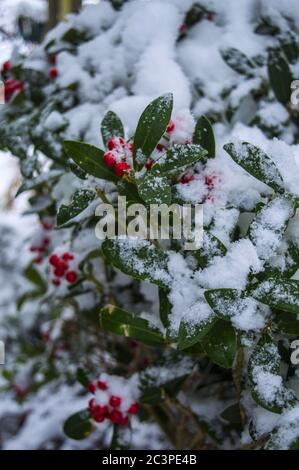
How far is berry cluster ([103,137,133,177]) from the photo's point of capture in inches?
32.8

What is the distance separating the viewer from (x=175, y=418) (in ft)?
4.34

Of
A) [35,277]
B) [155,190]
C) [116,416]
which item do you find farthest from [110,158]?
[35,277]

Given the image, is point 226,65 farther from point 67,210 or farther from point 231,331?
point 231,331

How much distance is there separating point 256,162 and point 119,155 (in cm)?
22

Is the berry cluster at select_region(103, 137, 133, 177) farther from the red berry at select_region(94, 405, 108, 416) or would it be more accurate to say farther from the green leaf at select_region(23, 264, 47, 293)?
the green leaf at select_region(23, 264, 47, 293)

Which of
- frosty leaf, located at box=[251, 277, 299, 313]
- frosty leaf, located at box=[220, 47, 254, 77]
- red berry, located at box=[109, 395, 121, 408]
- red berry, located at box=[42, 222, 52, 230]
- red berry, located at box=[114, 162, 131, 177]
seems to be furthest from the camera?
red berry, located at box=[42, 222, 52, 230]

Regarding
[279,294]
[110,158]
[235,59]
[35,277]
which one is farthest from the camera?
[35,277]

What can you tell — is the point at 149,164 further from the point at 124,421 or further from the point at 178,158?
the point at 124,421

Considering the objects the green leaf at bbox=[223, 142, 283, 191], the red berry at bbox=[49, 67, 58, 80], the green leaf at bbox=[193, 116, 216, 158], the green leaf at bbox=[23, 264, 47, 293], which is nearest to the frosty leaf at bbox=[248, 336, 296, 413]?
the green leaf at bbox=[223, 142, 283, 191]

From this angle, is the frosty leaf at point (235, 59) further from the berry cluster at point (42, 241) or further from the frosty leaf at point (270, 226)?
the berry cluster at point (42, 241)

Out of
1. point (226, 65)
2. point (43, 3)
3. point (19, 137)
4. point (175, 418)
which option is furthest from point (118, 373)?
point (43, 3)

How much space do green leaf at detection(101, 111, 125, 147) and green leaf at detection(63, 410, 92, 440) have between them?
0.61m

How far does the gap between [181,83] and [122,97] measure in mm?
161

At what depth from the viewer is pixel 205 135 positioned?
93 centimetres
